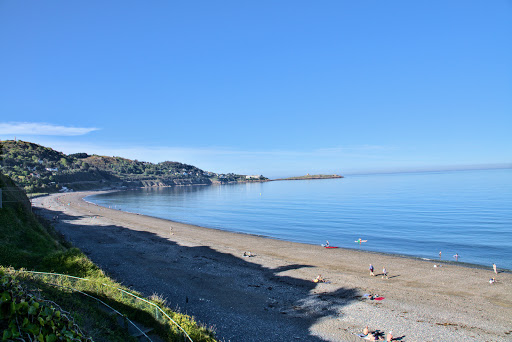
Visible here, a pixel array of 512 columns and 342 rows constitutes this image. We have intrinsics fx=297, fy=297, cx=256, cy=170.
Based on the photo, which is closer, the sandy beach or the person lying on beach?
the sandy beach

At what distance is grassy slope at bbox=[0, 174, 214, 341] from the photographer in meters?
9.47

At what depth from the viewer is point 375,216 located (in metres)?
57.8

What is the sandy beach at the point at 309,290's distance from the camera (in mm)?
14938

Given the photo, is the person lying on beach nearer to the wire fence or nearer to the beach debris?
the beach debris

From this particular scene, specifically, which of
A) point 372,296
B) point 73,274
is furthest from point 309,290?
point 73,274

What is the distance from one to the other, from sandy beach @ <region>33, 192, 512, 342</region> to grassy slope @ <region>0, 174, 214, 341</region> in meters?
4.55

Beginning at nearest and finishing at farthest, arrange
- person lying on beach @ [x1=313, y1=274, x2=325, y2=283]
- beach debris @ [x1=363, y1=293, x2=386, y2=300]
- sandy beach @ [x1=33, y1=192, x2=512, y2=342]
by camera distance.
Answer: sandy beach @ [x1=33, y1=192, x2=512, y2=342] → beach debris @ [x1=363, y1=293, x2=386, y2=300] → person lying on beach @ [x1=313, y1=274, x2=325, y2=283]

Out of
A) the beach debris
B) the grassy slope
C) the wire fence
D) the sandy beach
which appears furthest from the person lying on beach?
the wire fence

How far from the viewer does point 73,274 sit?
15.3 metres

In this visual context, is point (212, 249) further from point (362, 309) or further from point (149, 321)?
point (149, 321)

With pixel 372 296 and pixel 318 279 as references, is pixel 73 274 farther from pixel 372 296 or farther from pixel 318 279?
pixel 372 296

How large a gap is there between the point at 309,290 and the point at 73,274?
47.1ft

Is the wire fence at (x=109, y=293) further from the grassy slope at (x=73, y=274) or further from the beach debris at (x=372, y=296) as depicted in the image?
the beach debris at (x=372, y=296)

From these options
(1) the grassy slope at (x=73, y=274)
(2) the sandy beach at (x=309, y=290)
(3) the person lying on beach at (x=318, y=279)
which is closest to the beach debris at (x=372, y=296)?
(2) the sandy beach at (x=309, y=290)
